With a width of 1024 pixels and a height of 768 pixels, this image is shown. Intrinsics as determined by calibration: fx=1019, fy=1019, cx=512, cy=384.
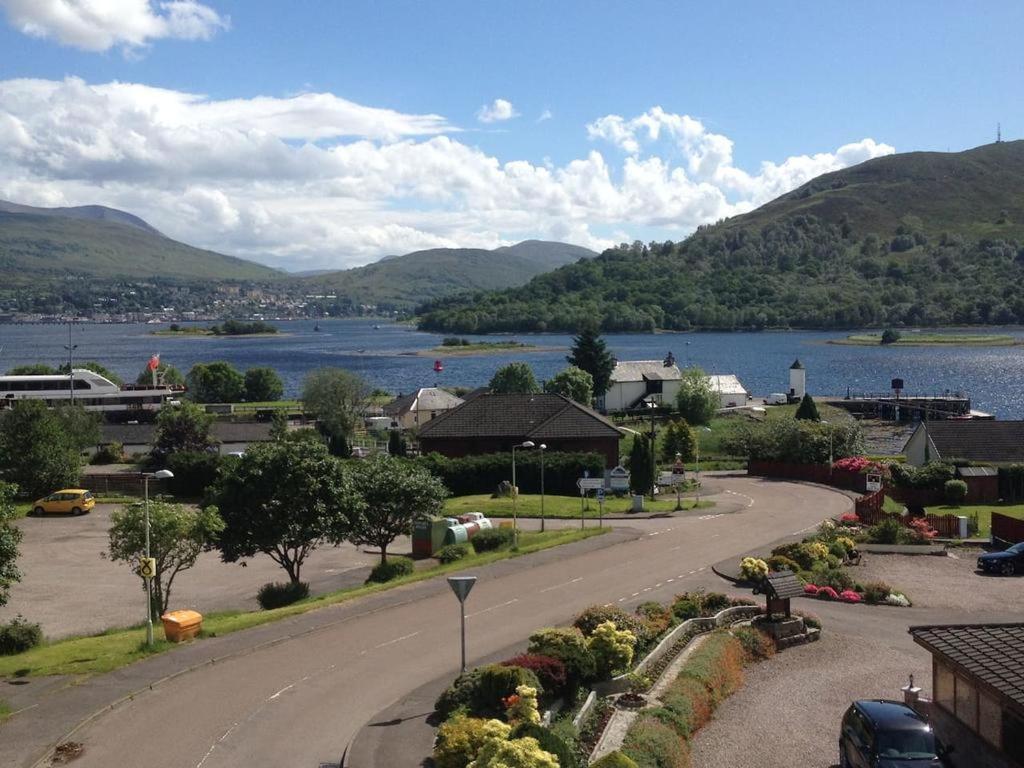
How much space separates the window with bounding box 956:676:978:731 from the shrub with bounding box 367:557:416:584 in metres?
20.7

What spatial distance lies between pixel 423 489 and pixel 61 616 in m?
12.8

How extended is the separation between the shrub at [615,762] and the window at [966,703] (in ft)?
18.2

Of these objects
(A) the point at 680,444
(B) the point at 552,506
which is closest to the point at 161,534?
(B) the point at 552,506

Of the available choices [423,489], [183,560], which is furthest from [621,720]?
Result: [423,489]

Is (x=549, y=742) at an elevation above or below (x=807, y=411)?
above

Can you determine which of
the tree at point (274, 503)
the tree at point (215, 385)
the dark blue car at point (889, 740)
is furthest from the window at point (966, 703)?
the tree at point (215, 385)

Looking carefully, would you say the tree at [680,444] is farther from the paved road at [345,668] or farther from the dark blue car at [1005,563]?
the dark blue car at [1005,563]

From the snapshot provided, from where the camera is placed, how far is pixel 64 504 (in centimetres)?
5428

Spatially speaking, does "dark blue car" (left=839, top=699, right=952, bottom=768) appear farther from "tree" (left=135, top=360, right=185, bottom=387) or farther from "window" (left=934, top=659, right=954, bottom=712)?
"tree" (left=135, top=360, right=185, bottom=387)

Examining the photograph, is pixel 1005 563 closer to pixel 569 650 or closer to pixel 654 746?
pixel 569 650

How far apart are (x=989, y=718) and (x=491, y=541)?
2481cm

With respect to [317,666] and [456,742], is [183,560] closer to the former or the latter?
[317,666]

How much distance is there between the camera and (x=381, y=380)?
563 ft

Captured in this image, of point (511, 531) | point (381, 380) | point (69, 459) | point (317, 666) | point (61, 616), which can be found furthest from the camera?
point (381, 380)
